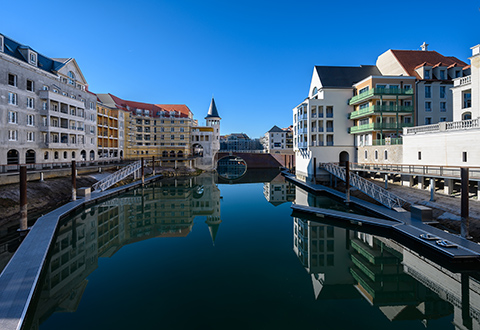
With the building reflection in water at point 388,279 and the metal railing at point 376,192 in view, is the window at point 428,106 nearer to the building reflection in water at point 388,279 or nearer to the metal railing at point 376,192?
the metal railing at point 376,192

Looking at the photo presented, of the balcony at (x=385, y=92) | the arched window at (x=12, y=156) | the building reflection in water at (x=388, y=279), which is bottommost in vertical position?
the building reflection in water at (x=388, y=279)

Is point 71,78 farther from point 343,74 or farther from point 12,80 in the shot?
point 343,74

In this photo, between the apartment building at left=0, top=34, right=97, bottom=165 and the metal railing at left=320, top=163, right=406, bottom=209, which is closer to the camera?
the metal railing at left=320, top=163, right=406, bottom=209

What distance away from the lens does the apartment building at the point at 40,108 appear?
29.8 metres

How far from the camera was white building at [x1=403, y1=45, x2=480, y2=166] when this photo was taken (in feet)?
72.1

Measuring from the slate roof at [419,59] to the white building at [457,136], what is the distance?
12.7m

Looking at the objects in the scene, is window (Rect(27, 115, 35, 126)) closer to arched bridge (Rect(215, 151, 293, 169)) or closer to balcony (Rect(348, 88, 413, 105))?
balcony (Rect(348, 88, 413, 105))

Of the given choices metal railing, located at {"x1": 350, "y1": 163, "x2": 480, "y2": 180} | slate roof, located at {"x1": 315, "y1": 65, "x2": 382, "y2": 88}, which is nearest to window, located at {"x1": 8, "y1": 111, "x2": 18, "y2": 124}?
slate roof, located at {"x1": 315, "y1": 65, "x2": 382, "y2": 88}

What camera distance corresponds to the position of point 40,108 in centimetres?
3475

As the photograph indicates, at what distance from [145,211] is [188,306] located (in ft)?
62.5

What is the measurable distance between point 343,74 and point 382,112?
12.1 metres

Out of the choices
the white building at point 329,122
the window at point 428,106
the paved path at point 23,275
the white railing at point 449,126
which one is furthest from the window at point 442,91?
the paved path at point 23,275

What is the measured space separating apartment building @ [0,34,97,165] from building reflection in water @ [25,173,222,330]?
13700 millimetres

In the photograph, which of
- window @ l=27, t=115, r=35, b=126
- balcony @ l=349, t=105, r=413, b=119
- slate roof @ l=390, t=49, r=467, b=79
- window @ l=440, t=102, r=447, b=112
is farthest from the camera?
slate roof @ l=390, t=49, r=467, b=79
